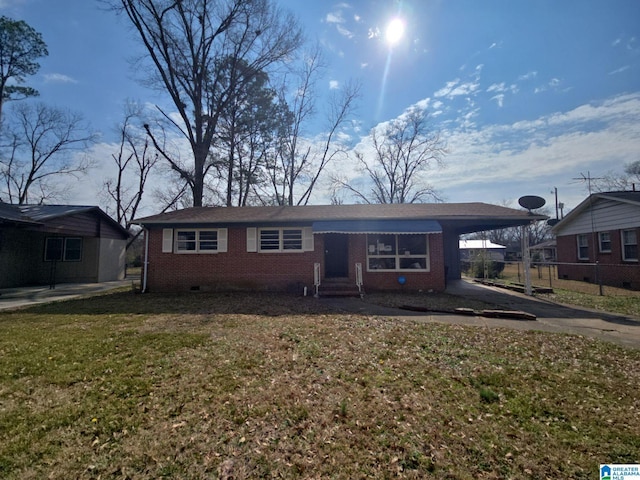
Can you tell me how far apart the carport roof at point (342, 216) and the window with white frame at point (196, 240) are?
37 centimetres

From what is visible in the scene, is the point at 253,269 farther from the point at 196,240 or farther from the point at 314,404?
the point at 314,404

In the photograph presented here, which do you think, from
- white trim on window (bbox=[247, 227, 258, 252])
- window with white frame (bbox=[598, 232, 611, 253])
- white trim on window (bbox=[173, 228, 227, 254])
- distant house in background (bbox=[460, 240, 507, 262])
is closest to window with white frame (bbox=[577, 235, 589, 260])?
window with white frame (bbox=[598, 232, 611, 253])

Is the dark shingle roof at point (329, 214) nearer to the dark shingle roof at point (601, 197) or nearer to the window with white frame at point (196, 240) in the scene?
the window with white frame at point (196, 240)

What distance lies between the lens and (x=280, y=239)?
1250 cm

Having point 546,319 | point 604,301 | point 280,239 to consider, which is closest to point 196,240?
point 280,239

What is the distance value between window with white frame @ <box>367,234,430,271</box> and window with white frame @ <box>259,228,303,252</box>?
3.04 metres

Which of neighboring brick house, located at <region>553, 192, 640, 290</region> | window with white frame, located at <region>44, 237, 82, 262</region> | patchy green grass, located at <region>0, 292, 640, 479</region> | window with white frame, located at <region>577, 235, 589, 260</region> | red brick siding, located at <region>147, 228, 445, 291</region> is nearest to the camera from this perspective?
patchy green grass, located at <region>0, 292, 640, 479</region>

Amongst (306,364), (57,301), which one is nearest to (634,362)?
(306,364)

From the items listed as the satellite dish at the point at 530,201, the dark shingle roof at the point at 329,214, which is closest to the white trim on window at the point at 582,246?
the dark shingle roof at the point at 329,214

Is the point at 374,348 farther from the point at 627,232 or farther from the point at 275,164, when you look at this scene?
the point at 275,164

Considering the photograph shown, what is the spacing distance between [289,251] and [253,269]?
169cm

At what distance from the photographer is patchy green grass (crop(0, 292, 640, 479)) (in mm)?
2598

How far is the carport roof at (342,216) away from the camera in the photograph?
11883mm

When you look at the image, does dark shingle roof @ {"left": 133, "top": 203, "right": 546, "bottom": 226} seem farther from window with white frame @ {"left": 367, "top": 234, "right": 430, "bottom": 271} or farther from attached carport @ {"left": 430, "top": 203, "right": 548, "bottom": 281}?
window with white frame @ {"left": 367, "top": 234, "right": 430, "bottom": 271}
